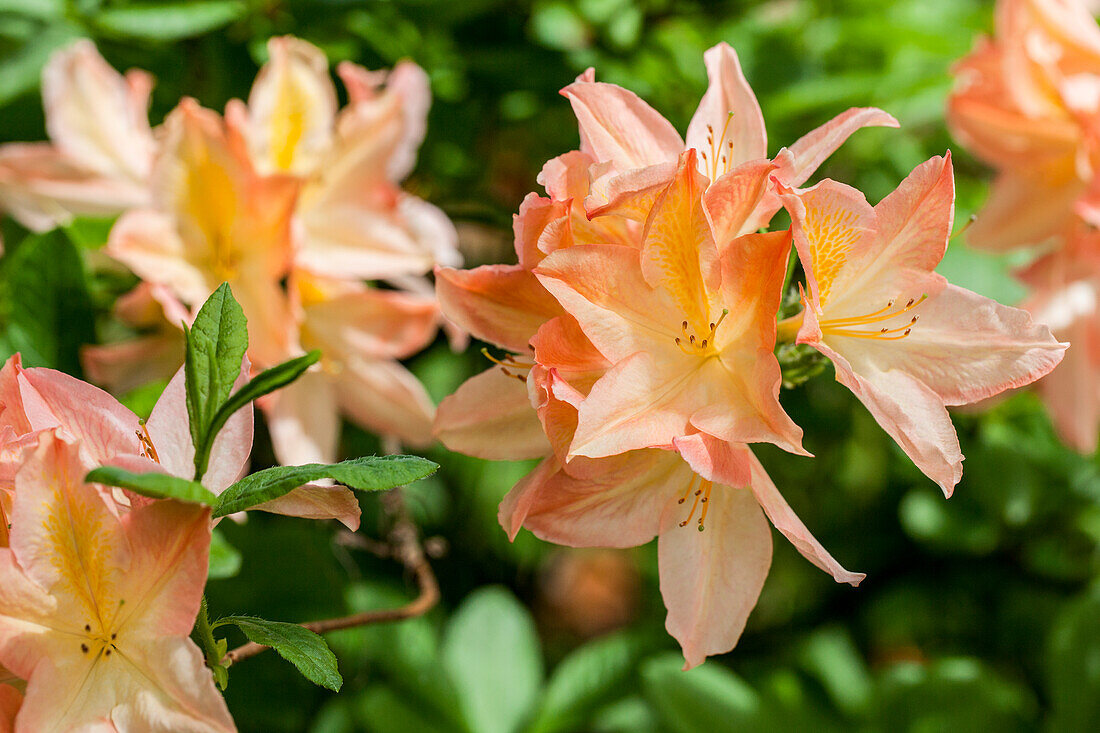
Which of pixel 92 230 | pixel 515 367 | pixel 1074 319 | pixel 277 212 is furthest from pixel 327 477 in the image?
pixel 1074 319

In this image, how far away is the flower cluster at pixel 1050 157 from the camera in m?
0.63

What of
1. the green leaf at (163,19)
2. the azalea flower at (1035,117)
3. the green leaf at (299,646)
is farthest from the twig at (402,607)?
the azalea flower at (1035,117)

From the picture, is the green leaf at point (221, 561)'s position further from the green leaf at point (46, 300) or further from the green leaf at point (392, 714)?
the green leaf at point (392, 714)

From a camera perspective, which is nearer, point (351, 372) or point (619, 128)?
point (619, 128)

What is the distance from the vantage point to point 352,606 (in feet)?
2.02

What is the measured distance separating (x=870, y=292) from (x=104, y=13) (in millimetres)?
526

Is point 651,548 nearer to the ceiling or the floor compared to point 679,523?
nearer to the floor

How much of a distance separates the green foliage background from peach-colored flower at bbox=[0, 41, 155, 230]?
0.10 ft

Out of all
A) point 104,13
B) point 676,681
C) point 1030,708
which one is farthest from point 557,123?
point 1030,708

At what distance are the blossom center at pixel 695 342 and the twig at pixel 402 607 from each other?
17 cm

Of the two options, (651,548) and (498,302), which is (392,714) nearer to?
(651,548)

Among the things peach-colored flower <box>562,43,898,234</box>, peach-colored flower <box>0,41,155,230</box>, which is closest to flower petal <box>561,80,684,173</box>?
peach-colored flower <box>562,43,898,234</box>

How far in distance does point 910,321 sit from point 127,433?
0.94 feet

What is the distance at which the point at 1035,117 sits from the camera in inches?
24.9
